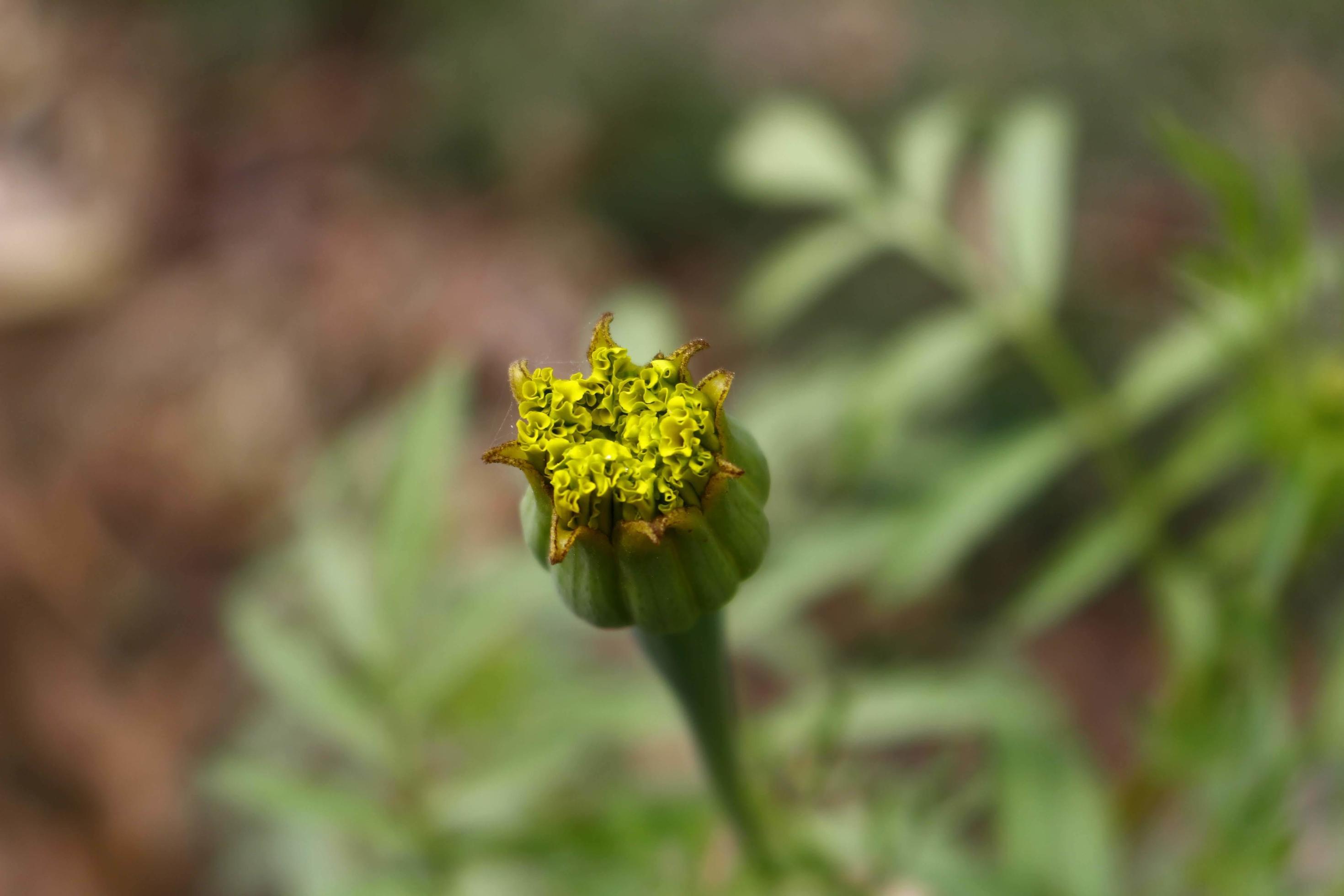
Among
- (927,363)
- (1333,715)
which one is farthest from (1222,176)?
(1333,715)

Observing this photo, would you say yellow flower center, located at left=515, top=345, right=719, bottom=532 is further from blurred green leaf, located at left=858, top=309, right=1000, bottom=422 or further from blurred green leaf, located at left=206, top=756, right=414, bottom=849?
blurred green leaf, located at left=858, top=309, right=1000, bottom=422

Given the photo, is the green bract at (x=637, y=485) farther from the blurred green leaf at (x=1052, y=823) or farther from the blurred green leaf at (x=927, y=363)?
the blurred green leaf at (x=927, y=363)

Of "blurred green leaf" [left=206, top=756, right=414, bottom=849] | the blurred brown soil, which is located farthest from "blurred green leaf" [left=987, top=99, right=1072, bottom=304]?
the blurred brown soil

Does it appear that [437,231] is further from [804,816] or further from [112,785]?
[804,816]

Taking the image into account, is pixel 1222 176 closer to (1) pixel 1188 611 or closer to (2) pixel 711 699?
(1) pixel 1188 611

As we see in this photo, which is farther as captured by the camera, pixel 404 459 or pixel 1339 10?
pixel 1339 10

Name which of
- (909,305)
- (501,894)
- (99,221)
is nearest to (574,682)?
(501,894)
